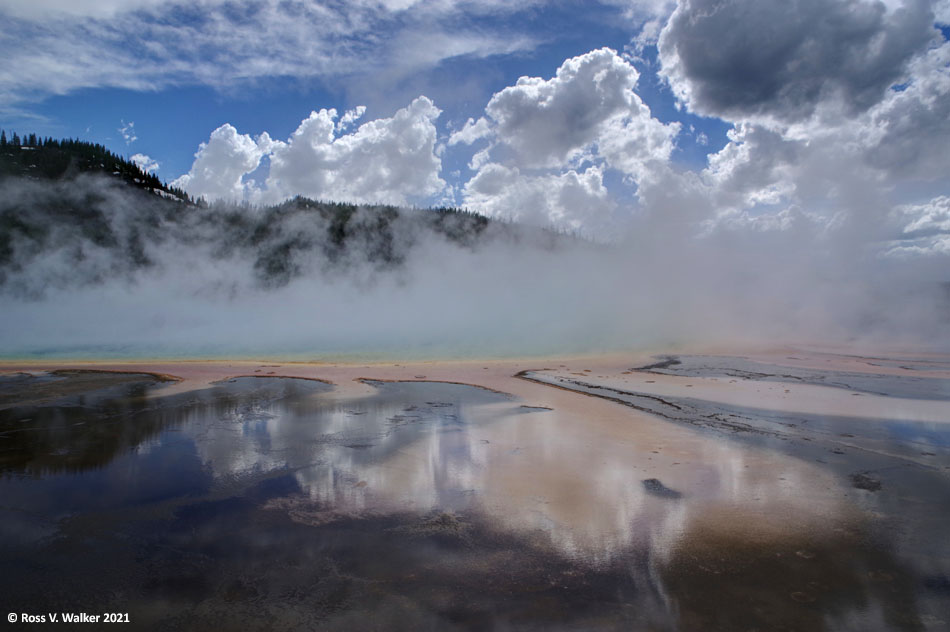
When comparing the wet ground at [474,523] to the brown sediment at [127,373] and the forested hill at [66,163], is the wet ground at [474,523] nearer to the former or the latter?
the brown sediment at [127,373]

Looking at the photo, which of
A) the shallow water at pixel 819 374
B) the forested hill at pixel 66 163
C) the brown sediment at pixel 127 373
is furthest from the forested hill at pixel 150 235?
the shallow water at pixel 819 374

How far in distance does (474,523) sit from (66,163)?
5227 cm

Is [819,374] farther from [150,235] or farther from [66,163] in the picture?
[66,163]

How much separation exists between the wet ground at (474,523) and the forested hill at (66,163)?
4425 centimetres

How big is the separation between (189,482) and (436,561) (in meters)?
2.34

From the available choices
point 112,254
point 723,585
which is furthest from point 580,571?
point 112,254

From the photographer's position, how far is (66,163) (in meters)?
40.9

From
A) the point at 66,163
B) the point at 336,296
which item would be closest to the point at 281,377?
the point at 336,296

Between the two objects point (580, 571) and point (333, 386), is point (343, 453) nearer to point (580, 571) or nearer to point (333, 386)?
point (580, 571)

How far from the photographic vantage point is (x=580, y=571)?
2.74 m

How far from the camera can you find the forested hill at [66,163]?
38.1 metres

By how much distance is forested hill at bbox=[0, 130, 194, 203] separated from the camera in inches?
Answer: 1499

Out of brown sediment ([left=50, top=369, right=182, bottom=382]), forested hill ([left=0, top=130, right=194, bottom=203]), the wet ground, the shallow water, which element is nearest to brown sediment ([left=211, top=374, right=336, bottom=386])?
brown sediment ([left=50, top=369, right=182, bottom=382])

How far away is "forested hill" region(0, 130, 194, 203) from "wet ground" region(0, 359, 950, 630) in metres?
44.2
